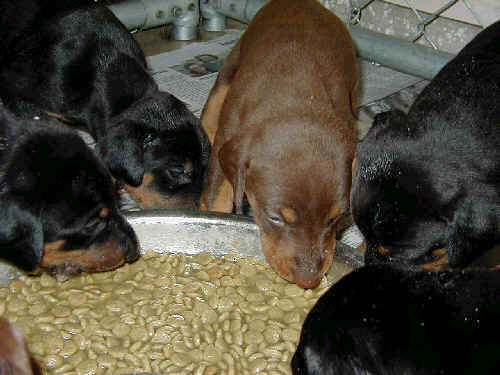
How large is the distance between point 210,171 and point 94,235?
823mm

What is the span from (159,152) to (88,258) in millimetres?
720

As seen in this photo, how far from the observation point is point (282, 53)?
3400mm

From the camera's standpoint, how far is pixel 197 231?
3.15 m

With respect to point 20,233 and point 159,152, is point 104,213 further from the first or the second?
point 159,152

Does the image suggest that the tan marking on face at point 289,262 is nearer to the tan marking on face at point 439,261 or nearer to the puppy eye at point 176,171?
the tan marking on face at point 439,261

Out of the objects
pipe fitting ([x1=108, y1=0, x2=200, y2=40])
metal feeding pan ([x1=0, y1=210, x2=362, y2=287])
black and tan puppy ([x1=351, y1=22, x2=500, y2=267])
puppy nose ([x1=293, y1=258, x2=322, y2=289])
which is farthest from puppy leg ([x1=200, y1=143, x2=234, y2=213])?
pipe fitting ([x1=108, y1=0, x2=200, y2=40])

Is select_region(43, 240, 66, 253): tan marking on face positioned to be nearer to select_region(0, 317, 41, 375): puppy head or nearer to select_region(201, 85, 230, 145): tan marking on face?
select_region(0, 317, 41, 375): puppy head

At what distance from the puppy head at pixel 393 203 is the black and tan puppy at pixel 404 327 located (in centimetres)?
63

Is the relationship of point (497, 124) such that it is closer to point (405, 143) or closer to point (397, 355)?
point (405, 143)

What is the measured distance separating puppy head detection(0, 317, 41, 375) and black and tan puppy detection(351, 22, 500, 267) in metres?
1.68

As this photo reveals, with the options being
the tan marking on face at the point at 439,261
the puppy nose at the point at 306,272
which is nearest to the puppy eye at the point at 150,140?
the puppy nose at the point at 306,272

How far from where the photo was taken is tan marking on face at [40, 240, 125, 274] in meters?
2.75

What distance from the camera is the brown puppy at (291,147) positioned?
2.71 meters

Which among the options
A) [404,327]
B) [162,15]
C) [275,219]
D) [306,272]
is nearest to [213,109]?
[275,219]
